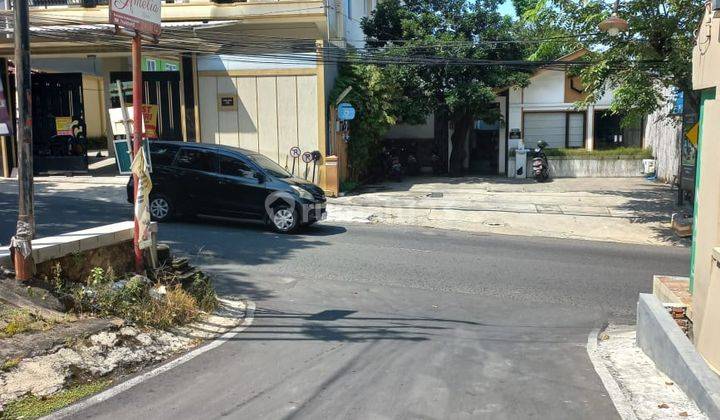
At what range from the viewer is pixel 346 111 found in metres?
19.4

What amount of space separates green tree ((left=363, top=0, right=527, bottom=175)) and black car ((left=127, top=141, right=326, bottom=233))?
8513 millimetres

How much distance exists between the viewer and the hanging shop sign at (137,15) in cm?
726

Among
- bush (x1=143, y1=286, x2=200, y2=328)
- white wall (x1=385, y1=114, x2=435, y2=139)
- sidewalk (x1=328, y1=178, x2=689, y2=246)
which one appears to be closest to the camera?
bush (x1=143, y1=286, x2=200, y2=328)

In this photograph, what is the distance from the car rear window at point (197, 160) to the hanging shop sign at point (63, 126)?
29.1 ft

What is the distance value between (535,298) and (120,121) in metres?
6.27

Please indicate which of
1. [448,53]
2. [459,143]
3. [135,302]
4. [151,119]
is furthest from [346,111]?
[135,302]

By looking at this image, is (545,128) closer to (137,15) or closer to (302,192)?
(302,192)

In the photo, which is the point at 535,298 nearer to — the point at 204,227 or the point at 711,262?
the point at 711,262

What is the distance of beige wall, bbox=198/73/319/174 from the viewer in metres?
19.3

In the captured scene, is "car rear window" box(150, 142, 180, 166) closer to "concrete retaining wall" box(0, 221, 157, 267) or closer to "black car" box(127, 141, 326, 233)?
"black car" box(127, 141, 326, 233)

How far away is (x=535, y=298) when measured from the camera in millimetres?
9578

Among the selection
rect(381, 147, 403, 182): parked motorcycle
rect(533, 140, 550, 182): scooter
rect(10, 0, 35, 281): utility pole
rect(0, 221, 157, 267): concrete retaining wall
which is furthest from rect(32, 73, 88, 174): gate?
rect(533, 140, 550, 182): scooter

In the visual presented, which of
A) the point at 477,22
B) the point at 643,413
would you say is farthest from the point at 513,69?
the point at 643,413

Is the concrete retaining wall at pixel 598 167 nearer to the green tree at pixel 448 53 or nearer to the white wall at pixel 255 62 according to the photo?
the green tree at pixel 448 53
